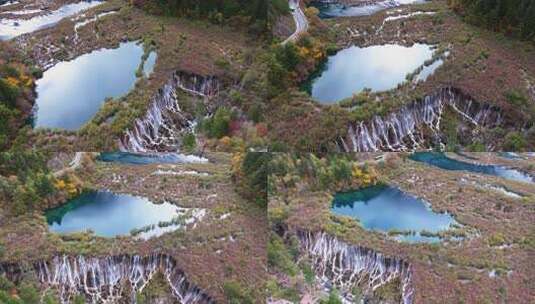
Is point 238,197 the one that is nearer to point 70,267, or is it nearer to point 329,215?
point 329,215

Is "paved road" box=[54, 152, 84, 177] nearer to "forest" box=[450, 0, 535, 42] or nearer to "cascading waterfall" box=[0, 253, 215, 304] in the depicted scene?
"cascading waterfall" box=[0, 253, 215, 304]

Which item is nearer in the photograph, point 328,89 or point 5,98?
point 5,98

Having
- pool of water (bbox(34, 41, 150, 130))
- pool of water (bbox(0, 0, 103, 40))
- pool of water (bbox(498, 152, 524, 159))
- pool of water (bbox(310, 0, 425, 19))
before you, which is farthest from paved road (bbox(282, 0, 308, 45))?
pool of water (bbox(498, 152, 524, 159))

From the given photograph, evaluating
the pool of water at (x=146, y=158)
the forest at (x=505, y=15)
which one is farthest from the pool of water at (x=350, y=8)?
the pool of water at (x=146, y=158)

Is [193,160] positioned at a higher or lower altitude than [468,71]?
lower

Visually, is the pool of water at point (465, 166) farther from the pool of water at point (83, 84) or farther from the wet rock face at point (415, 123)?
the pool of water at point (83, 84)

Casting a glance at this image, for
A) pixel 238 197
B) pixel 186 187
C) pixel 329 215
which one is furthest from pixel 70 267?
pixel 329 215

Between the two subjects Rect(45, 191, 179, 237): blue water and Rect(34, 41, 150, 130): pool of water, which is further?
Rect(34, 41, 150, 130): pool of water
